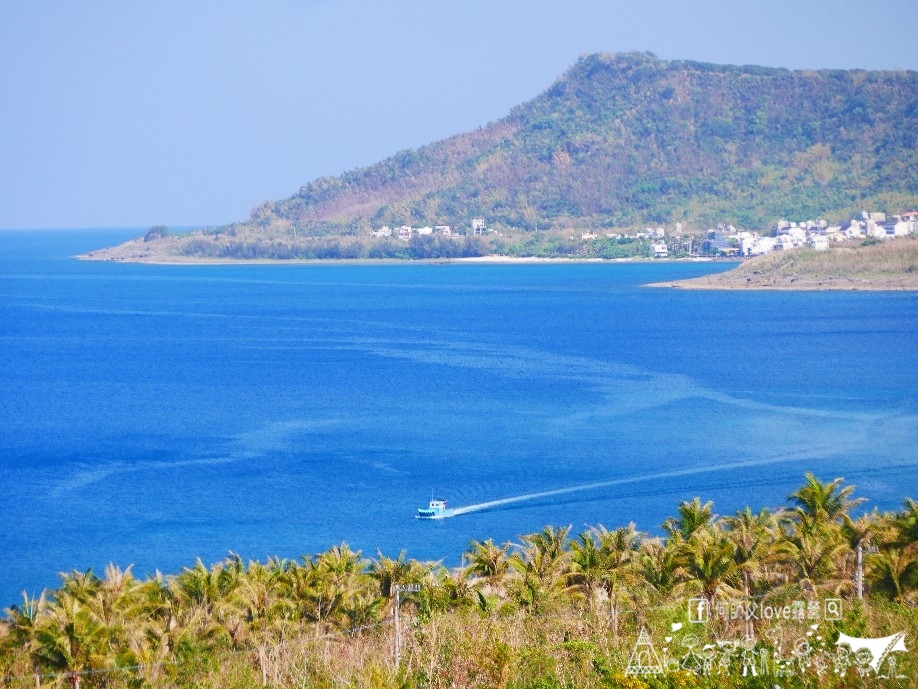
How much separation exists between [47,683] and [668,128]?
579 feet

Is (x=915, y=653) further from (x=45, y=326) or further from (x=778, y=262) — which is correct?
(x=778, y=262)

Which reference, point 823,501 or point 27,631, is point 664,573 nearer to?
point 823,501

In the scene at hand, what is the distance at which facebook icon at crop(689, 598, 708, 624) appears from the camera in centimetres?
1273

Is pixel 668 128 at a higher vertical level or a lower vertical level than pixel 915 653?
higher

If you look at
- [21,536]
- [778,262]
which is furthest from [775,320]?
[21,536]

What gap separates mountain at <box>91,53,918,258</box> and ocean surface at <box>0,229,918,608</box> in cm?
7306

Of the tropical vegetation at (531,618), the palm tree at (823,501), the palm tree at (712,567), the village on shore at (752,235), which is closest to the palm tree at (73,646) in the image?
the tropical vegetation at (531,618)

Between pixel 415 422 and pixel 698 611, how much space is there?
28.3m

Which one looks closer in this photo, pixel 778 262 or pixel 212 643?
pixel 212 643

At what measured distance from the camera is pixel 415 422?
41.1 m

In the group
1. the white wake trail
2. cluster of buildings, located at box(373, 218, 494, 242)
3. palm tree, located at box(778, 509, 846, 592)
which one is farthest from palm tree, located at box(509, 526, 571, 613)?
Answer: cluster of buildings, located at box(373, 218, 494, 242)

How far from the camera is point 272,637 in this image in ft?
48.9

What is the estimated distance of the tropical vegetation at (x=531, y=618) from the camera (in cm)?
1039
